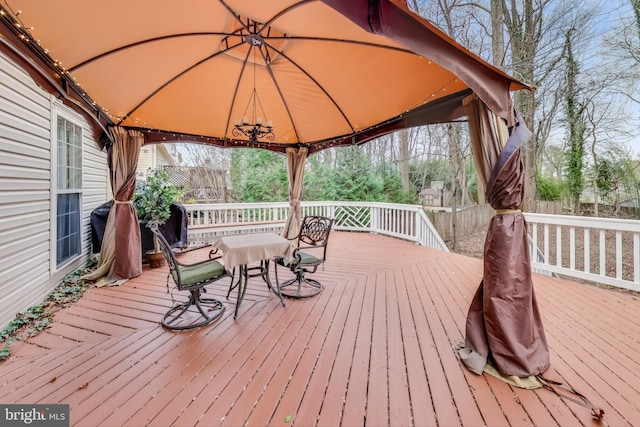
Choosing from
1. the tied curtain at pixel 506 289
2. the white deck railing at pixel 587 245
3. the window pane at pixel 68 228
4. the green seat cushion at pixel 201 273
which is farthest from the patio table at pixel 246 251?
the white deck railing at pixel 587 245

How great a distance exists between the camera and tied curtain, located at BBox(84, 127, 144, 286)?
3.78 m

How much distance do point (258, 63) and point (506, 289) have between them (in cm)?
350

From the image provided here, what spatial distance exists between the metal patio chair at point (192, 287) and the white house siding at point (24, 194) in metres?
1.42

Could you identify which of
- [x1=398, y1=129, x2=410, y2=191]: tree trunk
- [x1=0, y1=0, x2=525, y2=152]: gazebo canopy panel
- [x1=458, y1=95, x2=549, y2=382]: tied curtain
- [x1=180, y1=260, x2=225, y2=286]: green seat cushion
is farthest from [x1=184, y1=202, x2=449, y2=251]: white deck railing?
[x1=398, y1=129, x2=410, y2=191]: tree trunk

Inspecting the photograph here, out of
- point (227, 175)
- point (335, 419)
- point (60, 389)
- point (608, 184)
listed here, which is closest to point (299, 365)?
point (335, 419)

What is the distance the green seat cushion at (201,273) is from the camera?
8.18ft

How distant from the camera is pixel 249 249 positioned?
2.70m

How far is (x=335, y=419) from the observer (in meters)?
1.47

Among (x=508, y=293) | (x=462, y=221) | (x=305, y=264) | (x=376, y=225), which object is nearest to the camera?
(x=508, y=293)

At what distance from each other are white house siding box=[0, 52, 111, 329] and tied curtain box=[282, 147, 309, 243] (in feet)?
11.6

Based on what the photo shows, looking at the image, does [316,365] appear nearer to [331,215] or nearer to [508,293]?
[508,293]

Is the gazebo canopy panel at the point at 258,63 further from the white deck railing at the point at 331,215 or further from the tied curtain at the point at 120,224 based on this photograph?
the white deck railing at the point at 331,215
